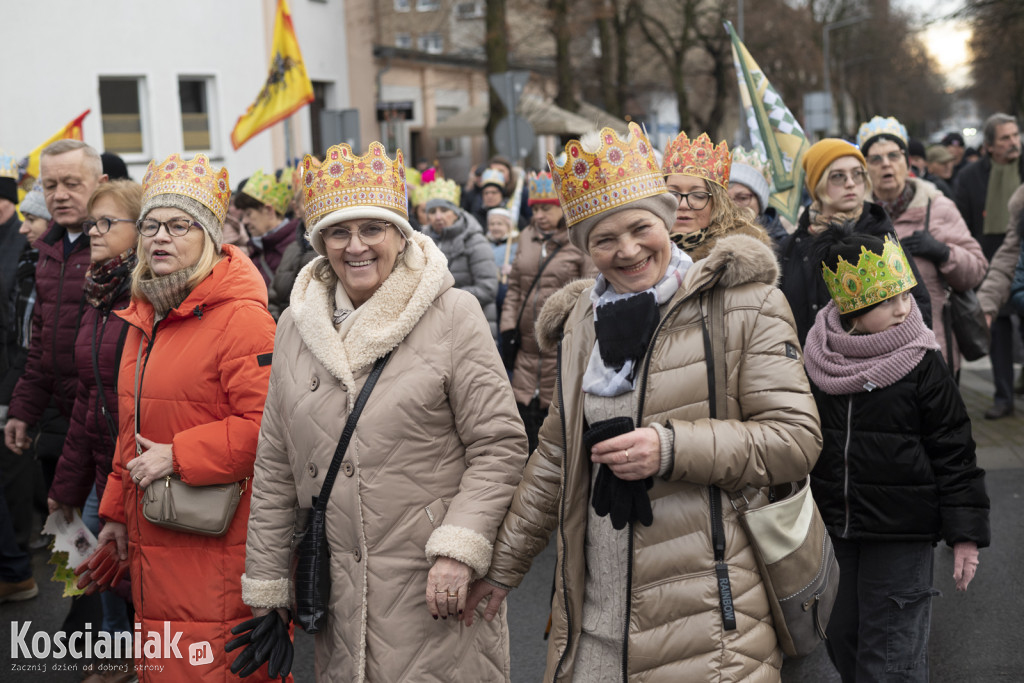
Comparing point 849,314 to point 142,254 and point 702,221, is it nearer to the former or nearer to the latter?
point 702,221

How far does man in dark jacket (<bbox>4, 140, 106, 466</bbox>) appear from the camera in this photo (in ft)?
15.8

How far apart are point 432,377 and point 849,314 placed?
1671 millimetres

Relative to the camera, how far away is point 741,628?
2617mm

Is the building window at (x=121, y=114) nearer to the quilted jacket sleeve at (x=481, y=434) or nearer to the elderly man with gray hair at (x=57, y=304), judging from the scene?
the elderly man with gray hair at (x=57, y=304)

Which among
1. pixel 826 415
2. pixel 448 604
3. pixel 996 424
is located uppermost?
pixel 826 415

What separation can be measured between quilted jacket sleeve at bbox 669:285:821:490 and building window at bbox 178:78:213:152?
21.2 m

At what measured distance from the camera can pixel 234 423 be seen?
369 cm

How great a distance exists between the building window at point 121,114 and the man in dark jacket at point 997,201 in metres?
16.1

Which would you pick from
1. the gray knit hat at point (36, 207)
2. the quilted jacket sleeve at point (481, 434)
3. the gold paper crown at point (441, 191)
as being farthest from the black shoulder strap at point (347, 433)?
the gold paper crown at point (441, 191)

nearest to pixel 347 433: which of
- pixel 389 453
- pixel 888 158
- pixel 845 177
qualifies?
pixel 389 453

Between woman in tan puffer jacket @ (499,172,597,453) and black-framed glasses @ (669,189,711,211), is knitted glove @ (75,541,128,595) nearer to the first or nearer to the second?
black-framed glasses @ (669,189,711,211)

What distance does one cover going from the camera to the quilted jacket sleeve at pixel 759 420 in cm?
252

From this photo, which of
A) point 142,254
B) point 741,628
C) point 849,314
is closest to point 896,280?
point 849,314

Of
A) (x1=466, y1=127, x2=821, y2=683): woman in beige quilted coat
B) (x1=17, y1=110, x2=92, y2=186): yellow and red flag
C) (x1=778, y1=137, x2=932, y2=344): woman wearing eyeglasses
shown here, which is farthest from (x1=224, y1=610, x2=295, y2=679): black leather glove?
(x1=17, y1=110, x2=92, y2=186): yellow and red flag
